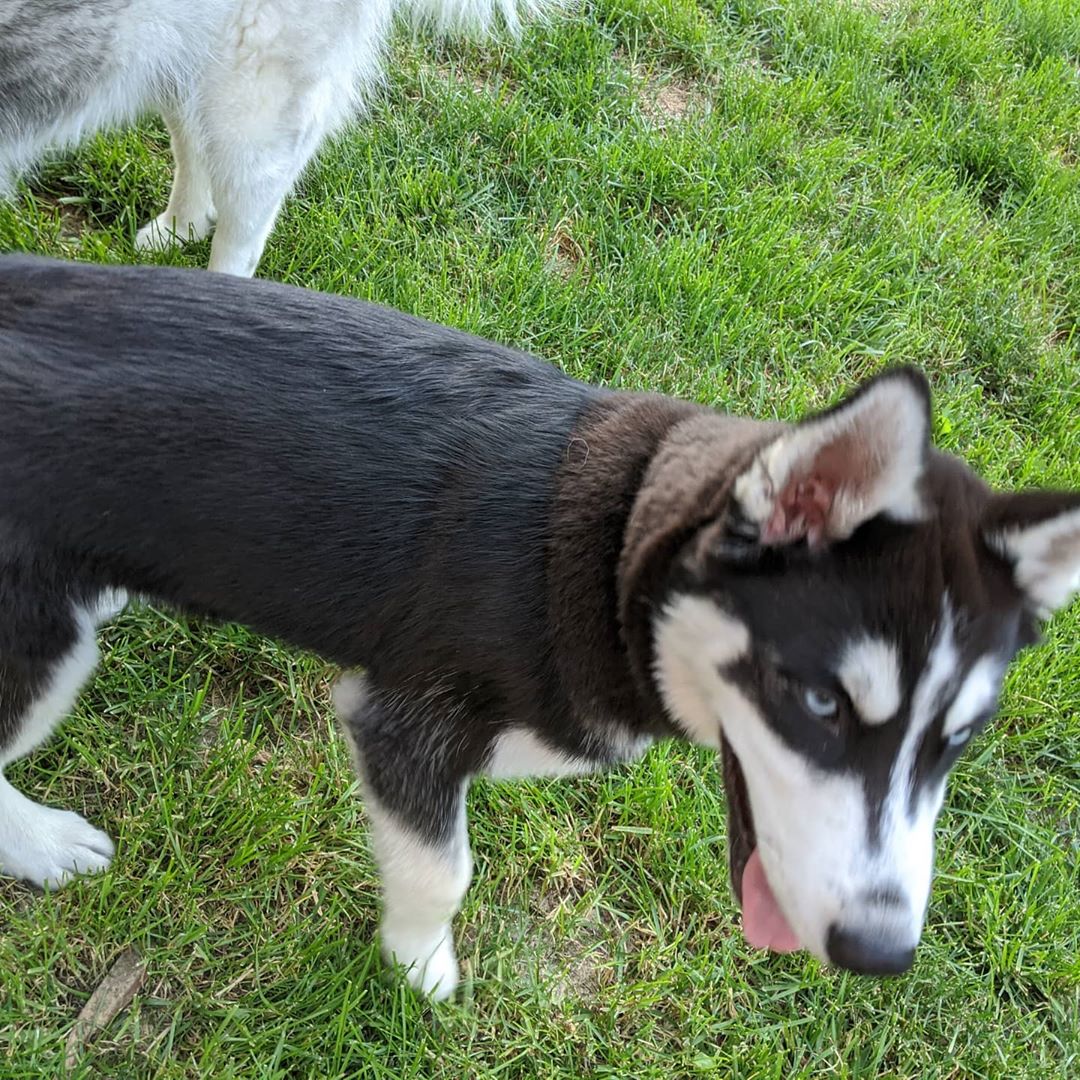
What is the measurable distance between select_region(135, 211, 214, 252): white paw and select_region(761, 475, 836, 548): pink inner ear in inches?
95.6

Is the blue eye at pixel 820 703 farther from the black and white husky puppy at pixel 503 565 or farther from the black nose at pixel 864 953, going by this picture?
the black nose at pixel 864 953

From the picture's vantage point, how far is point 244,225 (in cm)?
304

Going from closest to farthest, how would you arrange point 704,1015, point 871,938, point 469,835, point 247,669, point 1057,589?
point 871,938 < point 1057,589 < point 704,1015 < point 469,835 < point 247,669

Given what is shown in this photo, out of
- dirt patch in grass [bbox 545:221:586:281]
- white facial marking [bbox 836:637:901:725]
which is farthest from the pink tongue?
dirt patch in grass [bbox 545:221:586:281]

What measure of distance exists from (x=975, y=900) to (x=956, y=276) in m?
2.55

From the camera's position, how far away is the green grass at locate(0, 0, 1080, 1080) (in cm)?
225

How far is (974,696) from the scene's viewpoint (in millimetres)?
1673

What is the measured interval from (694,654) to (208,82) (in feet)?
7.09

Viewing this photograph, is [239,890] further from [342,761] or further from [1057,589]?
[1057,589]

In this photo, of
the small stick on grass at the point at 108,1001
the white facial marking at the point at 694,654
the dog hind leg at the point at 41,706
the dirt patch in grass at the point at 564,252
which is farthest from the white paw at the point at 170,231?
Answer: the white facial marking at the point at 694,654

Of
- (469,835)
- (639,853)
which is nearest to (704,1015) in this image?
(639,853)

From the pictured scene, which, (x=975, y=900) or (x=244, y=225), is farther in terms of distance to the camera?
(x=244, y=225)

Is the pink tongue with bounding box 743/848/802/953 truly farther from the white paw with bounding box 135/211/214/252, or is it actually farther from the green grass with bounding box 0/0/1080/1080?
the white paw with bounding box 135/211/214/252

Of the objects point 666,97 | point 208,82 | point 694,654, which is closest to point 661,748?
point 694,654
